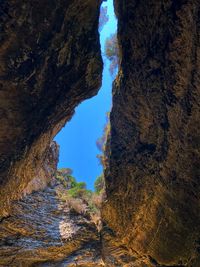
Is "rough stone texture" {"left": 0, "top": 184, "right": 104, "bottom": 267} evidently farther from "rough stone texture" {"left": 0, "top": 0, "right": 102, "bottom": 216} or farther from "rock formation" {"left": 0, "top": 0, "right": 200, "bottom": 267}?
"rough stone texture" {"left": 0, "top": 0, "right": 102, "bottom": 216}

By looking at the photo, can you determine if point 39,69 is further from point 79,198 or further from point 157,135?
point 79,198

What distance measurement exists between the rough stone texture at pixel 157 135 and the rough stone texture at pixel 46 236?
6.90 ft

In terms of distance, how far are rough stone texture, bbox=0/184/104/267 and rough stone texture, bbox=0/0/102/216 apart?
10.6ft

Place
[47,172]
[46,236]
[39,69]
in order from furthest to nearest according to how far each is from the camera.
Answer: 1. [47,172]
2. [46,236]
3. [39,69]

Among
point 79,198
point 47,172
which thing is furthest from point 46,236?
point 47,172

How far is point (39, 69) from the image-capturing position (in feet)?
15.3

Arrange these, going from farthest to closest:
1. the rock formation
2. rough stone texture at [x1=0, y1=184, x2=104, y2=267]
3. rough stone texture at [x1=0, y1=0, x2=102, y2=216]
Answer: rough stone texture at [x1=0, y1=184, x2=104, y2=267], the rock formation, rough stone texture at [x1=0, y1=0, x2=102, y2=216]

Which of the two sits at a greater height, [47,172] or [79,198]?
[47,172]

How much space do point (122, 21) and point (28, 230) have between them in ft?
22.6

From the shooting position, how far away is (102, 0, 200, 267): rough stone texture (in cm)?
467

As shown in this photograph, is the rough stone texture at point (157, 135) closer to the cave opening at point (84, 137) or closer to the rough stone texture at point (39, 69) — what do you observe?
the rough stone texture at point (39, 69)

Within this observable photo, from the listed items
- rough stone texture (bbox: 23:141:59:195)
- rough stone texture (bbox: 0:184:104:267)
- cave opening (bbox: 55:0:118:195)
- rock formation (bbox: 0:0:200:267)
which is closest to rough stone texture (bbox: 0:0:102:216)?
rock formation (bbox: 0:0:200:267)

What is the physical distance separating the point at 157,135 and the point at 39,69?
8.95ft

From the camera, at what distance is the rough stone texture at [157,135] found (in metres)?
4.67
